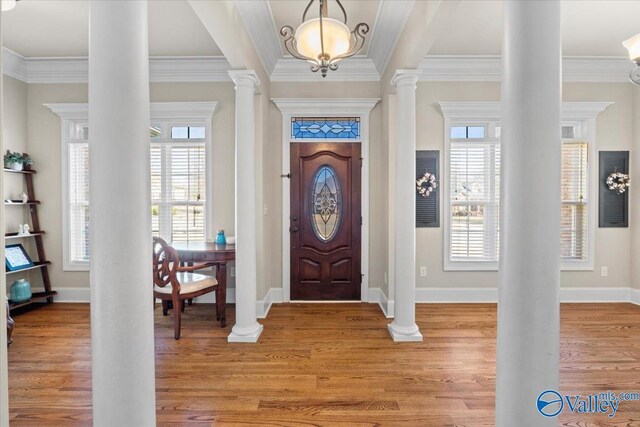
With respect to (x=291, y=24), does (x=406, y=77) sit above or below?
below

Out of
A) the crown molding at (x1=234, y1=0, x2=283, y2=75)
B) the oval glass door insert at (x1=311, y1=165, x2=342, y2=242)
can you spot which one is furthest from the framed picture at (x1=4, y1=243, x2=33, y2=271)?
the crown molding at (x1=234, y1=0, x2=283, y2=75)

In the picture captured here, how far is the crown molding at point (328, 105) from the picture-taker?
4.47 meters

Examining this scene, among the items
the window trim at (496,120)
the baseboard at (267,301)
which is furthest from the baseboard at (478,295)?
the baseboard at (267,301)

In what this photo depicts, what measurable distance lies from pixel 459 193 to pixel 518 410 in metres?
3.67

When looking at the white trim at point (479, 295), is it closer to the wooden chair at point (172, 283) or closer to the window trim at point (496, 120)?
the window trim at point (496, 120)

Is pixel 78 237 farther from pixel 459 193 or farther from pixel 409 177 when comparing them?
pixel 459 193

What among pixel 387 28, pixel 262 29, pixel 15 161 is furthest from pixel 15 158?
pixel 387 28

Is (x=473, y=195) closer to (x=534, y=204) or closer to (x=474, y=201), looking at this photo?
(x=474, y=201)

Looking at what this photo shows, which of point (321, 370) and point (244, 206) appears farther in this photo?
point (244, 206)

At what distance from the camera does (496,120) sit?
4.57m

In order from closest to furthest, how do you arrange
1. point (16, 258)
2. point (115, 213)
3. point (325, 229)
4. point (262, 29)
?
point (115, 213), point (262, 29), point (16, 258), point (325, 229)

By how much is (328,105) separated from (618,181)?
3.80 metres

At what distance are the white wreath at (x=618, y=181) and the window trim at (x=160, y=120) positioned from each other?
199 inches

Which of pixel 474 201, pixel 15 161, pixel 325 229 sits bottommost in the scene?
pixel 325 229
